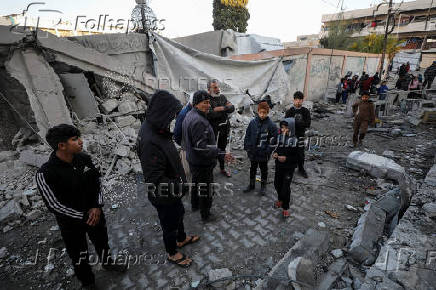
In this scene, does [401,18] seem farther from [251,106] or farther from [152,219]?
[152,219]

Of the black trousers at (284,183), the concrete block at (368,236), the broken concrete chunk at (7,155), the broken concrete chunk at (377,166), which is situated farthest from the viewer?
the broken concrete chunk at (7,155)

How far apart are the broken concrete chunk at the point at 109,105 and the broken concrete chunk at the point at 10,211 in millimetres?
2987

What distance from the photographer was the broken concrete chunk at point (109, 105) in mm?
5723

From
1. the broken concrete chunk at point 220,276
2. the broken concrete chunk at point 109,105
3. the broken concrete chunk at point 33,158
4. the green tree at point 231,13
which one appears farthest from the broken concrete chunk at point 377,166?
the green tree at point 231,13


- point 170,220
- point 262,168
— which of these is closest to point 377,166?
point 262,168

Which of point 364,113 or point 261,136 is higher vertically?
point 364,113

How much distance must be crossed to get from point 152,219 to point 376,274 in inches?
108

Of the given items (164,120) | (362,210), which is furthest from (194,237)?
(362,210)

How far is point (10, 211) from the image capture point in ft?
10.6

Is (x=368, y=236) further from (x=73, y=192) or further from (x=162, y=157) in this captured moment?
(x=73, y=192)

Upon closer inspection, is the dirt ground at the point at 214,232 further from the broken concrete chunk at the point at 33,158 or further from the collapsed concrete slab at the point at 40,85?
the collapsed concrete slab at the point at 40,85

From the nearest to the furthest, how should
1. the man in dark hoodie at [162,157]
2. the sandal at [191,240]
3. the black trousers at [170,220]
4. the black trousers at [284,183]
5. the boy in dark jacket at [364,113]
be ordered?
Result: the man in dark hoodie at [162,157]
the black trousers at [170,220]
the sandal at [191,240]
the black trousers at [284,183]
the boy in dark jacket at [364,113]

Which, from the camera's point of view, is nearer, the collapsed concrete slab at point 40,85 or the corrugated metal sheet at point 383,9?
the collapsed concrete slab at point 40,85

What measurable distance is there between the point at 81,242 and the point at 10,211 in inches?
86.4
